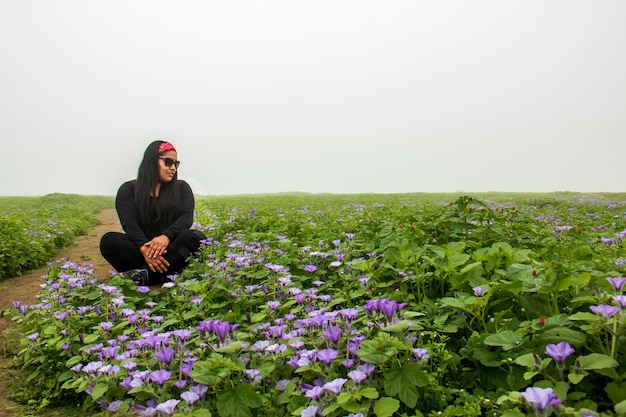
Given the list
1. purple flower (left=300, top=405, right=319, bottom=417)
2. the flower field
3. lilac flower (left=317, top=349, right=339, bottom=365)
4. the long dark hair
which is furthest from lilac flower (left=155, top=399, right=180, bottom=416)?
the long dark hair

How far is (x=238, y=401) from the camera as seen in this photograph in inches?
88.0

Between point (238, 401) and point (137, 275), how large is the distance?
4.08 m

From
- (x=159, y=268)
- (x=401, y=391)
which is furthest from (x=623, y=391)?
(x=159, y=268)

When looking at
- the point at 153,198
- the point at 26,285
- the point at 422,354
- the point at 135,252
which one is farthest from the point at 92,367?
the point at 26,285

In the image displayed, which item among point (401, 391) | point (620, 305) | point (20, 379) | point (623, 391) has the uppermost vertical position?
point (620, 305)

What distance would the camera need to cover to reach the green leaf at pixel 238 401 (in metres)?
2.20

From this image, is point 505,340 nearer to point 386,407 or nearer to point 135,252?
point 386,407

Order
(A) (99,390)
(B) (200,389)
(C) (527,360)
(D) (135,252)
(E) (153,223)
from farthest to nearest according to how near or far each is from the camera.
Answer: (E) (153,223) < (D) (135,252) < (A) (99,390) < (B) (200,389) < (C) (527,360)

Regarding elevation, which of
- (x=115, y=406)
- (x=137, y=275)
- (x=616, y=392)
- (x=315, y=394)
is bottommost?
(x=115, y=406)

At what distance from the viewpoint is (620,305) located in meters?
2.00

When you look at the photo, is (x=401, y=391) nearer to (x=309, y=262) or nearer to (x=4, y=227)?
(x=309, y=262)

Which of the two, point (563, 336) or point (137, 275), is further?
point (137, 275)

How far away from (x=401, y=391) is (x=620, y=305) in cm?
107

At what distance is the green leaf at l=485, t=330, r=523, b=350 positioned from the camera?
A: 2.26m
